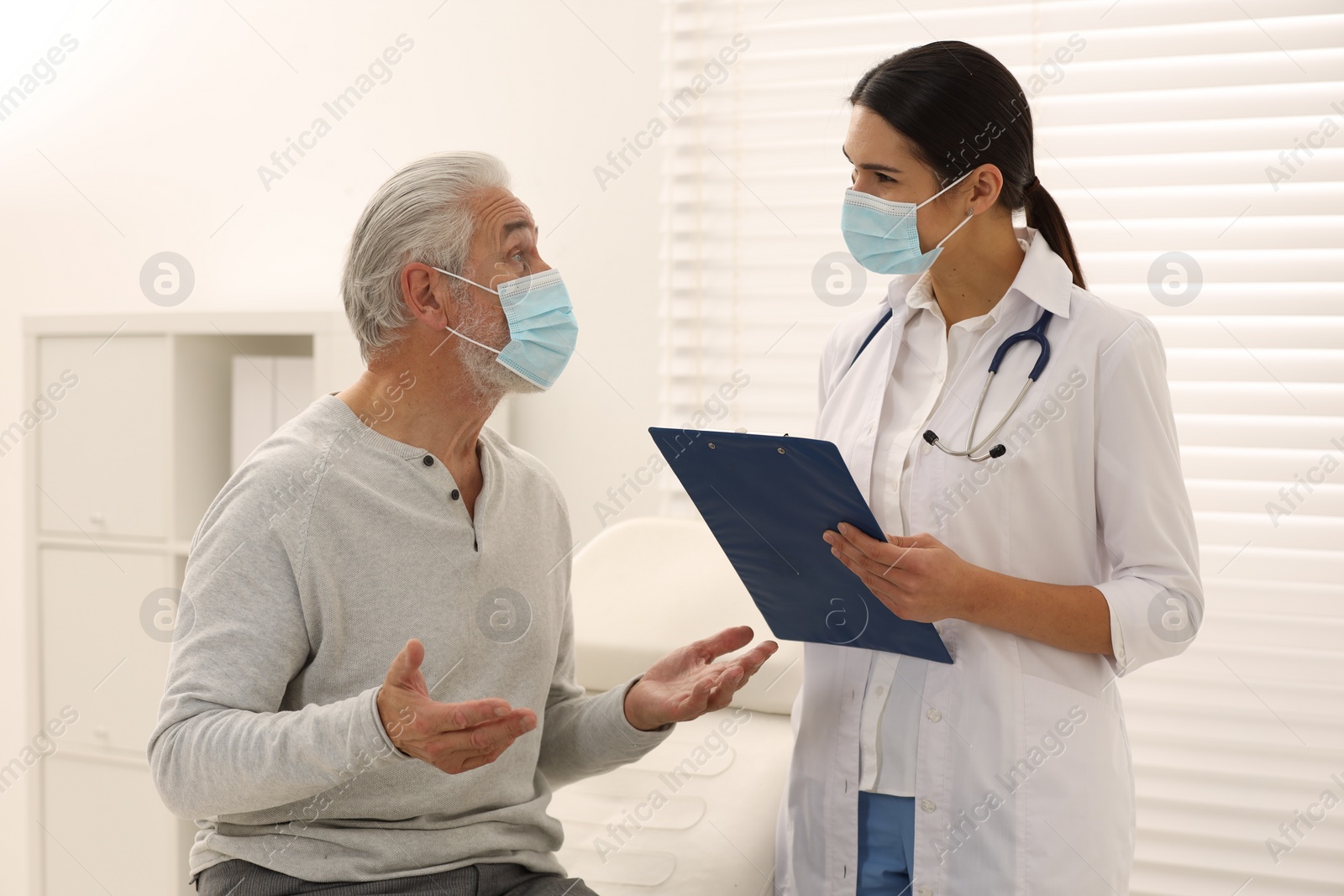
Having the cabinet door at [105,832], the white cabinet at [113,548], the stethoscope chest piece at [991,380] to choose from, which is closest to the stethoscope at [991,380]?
the stethoscope chest piece at [991,380]

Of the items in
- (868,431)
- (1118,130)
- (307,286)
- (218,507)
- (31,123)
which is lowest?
(218,507)

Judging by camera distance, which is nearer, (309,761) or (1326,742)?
(309,761)

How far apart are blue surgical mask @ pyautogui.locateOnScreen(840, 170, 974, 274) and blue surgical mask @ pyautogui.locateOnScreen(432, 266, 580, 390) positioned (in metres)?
0.44

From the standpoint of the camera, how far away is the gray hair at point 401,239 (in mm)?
1563

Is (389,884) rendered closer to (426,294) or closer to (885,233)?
(426,294)

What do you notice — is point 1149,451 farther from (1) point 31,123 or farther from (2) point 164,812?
(1) point 31,123

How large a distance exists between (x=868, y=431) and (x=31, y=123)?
3.27 m

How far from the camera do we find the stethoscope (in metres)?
1.43

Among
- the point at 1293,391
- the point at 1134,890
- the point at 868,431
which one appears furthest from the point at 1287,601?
the point at 868,431

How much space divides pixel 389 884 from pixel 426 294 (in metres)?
0.82

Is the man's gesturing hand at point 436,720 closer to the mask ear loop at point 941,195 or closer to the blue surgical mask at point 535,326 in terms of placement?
the blue surgical mask at point 535,326

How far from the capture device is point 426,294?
5.18 ft

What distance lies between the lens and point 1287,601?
2252mm

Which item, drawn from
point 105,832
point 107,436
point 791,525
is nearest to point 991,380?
point 791,525
